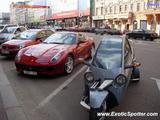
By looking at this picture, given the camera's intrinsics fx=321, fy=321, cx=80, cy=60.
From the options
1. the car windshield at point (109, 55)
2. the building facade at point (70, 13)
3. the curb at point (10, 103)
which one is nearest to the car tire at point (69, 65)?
the curb at point (10, 103)

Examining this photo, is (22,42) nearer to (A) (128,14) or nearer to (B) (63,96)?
(B) (63,96)

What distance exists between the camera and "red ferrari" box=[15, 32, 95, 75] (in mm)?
9180

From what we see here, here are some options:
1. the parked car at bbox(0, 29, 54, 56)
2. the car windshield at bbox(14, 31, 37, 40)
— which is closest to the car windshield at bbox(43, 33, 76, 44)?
the parked car at bbox(0, 29, 54, 56)

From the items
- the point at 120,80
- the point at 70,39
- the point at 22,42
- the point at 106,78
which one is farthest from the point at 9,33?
the point at 120,80

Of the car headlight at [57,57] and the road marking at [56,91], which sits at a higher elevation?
the car headlight at [57,57]

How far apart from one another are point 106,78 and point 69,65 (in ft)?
13.0

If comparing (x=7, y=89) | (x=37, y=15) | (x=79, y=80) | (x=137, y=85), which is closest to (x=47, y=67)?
(x=79, y=80)

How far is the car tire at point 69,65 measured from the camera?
9770 mm

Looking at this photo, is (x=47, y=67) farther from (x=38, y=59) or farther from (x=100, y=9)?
(x=100, y=9)

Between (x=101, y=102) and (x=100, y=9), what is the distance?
70.2 metres

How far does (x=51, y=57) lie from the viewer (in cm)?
933

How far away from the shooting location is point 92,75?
20.6ft

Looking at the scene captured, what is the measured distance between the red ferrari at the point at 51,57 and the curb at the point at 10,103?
0.85 m

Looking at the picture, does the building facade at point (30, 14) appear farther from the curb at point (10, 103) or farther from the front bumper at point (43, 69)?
the curb at point (10, 103)
